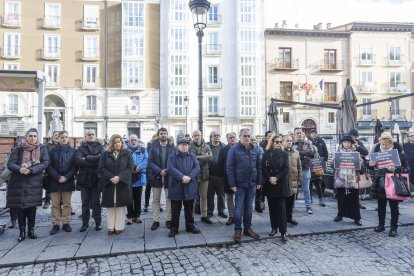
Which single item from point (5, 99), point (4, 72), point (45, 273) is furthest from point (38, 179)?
point (5, 99)

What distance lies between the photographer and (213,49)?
108 feet

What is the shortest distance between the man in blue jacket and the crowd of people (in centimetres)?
2

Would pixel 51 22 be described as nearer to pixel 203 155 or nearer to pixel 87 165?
pixel 87 165

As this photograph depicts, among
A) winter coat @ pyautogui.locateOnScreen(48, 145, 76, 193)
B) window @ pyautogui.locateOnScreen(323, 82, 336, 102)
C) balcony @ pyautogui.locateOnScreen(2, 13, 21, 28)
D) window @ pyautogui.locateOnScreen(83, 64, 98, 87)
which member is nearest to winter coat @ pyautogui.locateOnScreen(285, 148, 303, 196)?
winter coat @ pyautogui.locateOnScreen(48, 145, 76, 193)

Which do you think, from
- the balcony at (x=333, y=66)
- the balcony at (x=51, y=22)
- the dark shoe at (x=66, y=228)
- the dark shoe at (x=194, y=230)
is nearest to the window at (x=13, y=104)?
the balcony at (x=51, y=22)

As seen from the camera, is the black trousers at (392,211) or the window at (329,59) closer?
the black trousers at (392,211)

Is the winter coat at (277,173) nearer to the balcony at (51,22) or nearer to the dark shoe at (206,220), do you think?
the dark shoe at (206,220)

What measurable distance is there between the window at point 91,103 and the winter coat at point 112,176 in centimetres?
2700

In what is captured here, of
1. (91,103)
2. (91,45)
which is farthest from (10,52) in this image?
(91,103)

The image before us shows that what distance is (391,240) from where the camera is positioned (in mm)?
5457

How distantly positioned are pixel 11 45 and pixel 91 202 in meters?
30.9

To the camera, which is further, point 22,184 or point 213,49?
point 213,49

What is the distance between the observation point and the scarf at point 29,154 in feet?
18.7

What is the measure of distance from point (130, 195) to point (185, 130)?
83.4 ft
